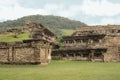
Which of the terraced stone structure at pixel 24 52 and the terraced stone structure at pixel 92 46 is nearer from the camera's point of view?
the terraced stone structure at pixel 24 52

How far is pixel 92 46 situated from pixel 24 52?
68.1ft

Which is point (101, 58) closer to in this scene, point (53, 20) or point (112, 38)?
point (112, 38)

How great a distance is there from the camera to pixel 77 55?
61000 mm

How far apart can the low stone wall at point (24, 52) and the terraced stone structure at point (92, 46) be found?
47.7 feet

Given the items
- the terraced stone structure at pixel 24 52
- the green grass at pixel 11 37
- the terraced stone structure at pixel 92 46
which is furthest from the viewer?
the green grass at pixel 11 37

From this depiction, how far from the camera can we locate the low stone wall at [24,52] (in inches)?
1719

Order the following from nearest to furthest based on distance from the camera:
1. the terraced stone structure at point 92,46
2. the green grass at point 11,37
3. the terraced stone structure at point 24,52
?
the terraced stone structure at point 24,52 → the terraced stone structure at point 92,46 → the green grass at point 11,37

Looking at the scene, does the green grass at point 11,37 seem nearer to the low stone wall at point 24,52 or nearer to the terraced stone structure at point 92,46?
the terraced stone structure at point 92,46

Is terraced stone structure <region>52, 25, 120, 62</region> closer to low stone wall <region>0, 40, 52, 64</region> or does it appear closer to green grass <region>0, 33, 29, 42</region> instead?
green grass <region>0, 33, 29, 42</region>

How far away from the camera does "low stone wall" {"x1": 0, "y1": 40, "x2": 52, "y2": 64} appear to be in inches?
1719

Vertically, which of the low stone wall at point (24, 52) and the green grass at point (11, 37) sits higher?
the green grass at point (11, 37)

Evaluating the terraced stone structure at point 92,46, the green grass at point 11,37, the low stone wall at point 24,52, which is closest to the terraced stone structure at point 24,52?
the low stone wall at point 24,52

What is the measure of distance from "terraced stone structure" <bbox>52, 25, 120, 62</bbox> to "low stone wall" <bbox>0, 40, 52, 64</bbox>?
14.5 m

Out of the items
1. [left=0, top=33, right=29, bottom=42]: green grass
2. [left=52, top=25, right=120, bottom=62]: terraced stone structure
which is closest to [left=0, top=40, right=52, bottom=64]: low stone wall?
[left=0, top=33, right=29, bottom=42]: green grass
